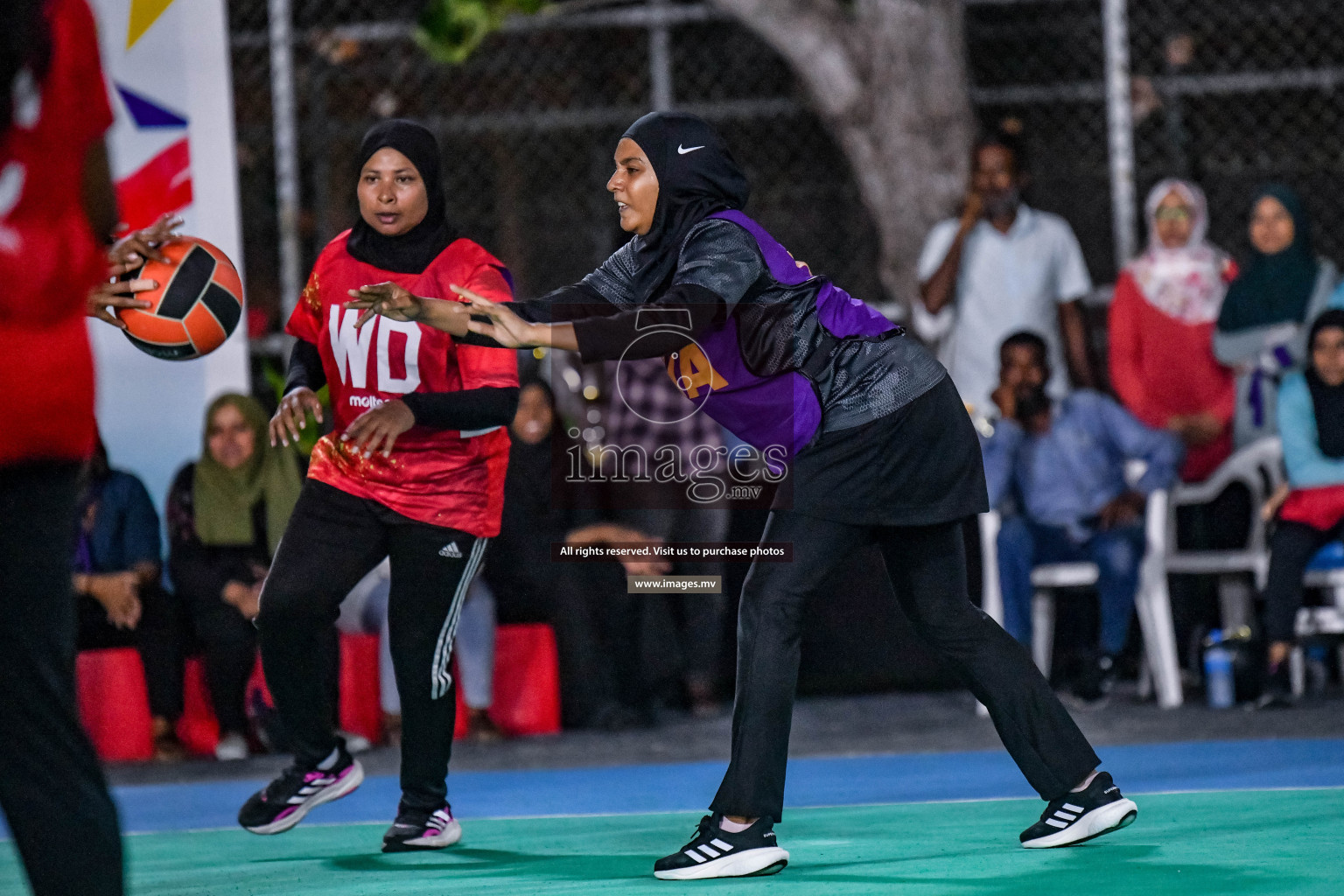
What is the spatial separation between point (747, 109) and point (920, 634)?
5.67 meters

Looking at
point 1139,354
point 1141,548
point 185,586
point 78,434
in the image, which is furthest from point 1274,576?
point 78,434

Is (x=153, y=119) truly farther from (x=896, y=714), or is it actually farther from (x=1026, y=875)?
(x=1026, y=875)

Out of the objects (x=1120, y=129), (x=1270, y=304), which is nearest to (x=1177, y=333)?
(x=1270, y=304)

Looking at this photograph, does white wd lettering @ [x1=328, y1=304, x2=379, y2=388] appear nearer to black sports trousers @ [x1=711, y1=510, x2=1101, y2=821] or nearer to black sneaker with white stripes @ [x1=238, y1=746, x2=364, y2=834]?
black sneaker with white stripes @ [x1=238, y1=746, x2=364, y2=834]

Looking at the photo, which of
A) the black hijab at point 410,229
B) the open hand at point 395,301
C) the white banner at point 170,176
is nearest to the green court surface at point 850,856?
the open hand at point 395,301

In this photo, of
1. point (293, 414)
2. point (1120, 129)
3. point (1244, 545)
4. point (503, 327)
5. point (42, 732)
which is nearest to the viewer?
point (42, 732)

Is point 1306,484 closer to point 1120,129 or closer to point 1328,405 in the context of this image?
point 1328,405

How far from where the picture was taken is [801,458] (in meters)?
4.11

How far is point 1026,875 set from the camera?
392 cm

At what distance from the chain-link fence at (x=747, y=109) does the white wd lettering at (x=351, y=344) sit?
451 centimetres

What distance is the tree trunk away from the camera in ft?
30.8

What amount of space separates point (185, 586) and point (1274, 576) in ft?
15.0

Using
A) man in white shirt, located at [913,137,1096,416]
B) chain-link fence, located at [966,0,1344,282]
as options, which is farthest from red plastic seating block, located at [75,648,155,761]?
chain-link fence, located at [966,0,1344,282]

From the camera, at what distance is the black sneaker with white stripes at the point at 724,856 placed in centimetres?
402
